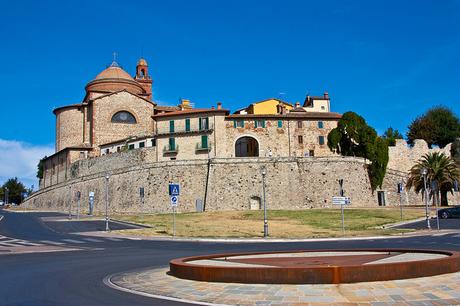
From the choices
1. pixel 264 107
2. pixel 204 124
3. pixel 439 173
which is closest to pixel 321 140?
pixel 264 107

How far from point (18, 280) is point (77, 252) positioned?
936 cm

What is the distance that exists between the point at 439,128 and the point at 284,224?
2077 inches

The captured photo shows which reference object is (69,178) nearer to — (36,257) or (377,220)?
(377,220)

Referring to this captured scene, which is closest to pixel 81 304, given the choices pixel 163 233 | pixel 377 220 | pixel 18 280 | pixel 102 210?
pixel 18 280

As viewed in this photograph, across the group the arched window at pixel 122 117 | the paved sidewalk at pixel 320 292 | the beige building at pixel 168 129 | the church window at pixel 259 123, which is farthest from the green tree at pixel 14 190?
the paved sidewalk at pixel 320 292

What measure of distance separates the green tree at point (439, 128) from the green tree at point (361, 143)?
2276cm

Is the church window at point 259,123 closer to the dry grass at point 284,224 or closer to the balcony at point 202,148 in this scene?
the balcony at point 202,148

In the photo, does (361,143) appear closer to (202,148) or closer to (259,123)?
(259,123)

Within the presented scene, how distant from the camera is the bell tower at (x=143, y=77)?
317 ft

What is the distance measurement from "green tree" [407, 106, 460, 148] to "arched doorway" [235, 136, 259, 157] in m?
27.9

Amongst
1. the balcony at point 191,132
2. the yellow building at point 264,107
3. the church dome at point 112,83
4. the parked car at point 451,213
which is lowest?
the parked car at point 451,213

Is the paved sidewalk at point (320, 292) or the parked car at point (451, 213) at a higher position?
the parked car at point (451, 213)

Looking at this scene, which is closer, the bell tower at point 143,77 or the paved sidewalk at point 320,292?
the paved sidewalk at point 320,292

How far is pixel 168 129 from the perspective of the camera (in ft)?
224
